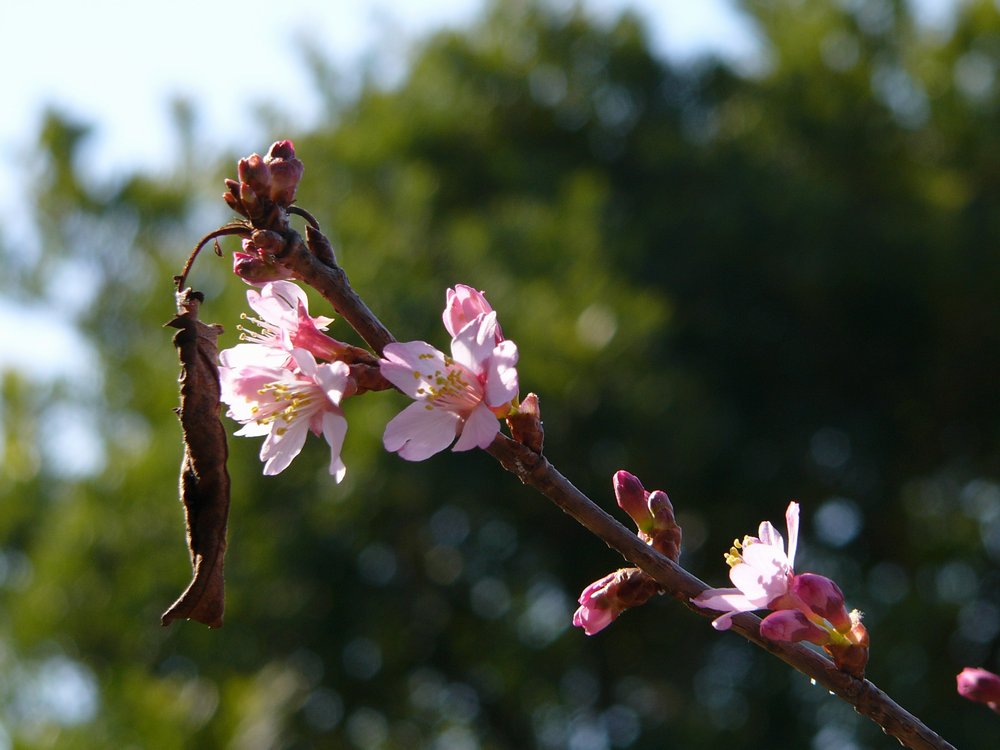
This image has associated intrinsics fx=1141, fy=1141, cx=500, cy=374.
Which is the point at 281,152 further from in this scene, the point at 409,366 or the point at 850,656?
the point at 850,656

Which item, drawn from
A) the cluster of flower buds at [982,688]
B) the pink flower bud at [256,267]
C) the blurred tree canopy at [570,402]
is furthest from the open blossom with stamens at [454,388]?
the blurred tree canopy at [570,402]

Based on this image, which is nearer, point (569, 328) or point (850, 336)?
point (569, 328)

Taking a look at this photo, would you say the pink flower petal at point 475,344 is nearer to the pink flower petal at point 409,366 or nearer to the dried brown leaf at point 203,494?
the pink flower petal at point 409,366

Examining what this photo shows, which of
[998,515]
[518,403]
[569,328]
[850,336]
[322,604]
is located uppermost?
[518,403]

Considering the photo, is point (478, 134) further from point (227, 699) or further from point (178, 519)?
point (227, 699)

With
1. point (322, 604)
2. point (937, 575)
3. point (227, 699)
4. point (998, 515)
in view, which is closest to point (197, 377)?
point (227, 699)

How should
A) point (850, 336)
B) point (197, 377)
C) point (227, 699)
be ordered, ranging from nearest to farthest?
point (197, 377), point (227, 699), point (850, 336)
